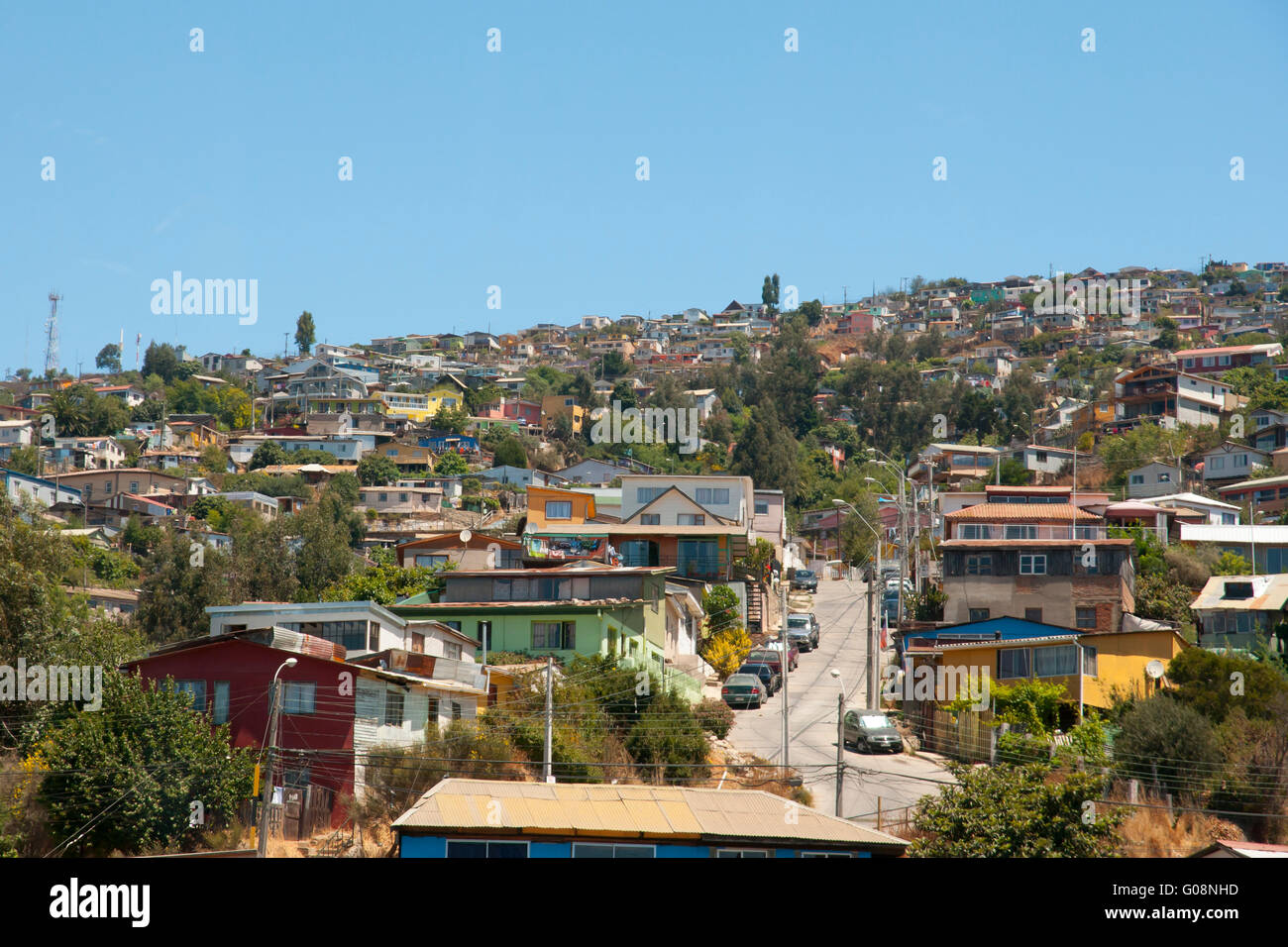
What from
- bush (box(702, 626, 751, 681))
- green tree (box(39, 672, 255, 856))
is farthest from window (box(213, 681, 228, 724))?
bush (box(702, 626, 751, 681))

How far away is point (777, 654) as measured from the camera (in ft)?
159

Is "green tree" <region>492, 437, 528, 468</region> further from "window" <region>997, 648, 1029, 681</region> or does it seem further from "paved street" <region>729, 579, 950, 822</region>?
"window" <region>997, 648, 1029, 681</region>

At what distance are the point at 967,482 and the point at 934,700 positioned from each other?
53.0m

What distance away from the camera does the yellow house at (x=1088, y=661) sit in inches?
1555

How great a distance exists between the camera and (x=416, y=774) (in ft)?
109

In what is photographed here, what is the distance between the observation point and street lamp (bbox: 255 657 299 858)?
90.0 ft

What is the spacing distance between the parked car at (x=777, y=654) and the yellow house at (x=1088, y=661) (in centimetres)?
791

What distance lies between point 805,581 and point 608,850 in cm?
4942

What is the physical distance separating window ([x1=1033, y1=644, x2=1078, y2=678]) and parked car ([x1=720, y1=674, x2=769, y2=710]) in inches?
346

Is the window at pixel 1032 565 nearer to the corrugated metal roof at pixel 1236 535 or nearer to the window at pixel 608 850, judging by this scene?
the corrugated metal roof at pixel 1236 535

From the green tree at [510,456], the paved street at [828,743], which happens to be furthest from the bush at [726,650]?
the green tree at [510,456]

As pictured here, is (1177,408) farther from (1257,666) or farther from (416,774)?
(416,774)
